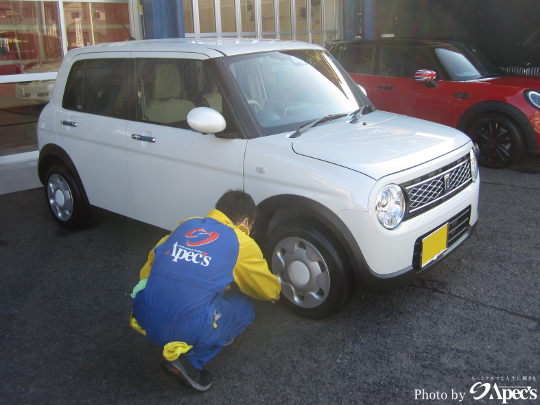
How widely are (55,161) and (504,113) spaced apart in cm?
504

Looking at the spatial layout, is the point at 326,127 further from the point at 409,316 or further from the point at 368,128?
the point at 409,316

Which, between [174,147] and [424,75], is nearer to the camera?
[174,147]

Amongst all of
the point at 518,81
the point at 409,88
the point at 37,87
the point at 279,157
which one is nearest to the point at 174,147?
the point at 279,157

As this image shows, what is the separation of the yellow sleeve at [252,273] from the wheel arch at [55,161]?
7.97 feet

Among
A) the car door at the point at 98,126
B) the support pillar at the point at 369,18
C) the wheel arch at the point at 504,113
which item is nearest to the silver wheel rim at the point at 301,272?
the car door at the point at 98,126

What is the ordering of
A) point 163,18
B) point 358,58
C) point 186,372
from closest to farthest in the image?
point 186,372 < point 358,58 < point 163,18

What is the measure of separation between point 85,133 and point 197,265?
2408 mm

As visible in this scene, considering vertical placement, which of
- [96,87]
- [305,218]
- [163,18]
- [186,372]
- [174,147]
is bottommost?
[186,372]

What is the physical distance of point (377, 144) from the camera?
10.9 feet

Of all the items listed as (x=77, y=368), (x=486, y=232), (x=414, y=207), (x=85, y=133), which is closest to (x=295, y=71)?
(x=414, y=207)

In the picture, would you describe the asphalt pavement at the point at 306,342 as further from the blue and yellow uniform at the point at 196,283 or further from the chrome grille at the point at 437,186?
the chrome grille at the point at 437,186

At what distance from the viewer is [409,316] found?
3.42 m

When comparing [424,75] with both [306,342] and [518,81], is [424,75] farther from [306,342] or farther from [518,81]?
[306,342]

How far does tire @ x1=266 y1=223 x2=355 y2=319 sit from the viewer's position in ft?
10.3
